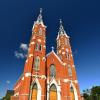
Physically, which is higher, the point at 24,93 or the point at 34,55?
the point at 34,55

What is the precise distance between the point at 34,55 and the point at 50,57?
5082mm

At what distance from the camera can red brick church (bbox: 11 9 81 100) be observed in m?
24.8

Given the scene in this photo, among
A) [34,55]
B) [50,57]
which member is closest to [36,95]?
[34,55]

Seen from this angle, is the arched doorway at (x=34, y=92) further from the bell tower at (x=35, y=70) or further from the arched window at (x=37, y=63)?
the arched window at (x=37, y=63)

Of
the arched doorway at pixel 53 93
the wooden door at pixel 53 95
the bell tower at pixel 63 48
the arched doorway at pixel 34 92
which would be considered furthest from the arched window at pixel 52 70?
the arched doorway at pixel 34 92

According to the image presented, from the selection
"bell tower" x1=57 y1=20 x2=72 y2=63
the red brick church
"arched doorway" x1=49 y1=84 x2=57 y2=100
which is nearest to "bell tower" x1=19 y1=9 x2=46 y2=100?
the red brick church

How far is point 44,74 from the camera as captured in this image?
2727 centimetres

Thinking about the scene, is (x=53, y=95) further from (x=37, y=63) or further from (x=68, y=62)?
(x=68, y=62)

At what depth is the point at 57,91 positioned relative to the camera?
27859 millimetres

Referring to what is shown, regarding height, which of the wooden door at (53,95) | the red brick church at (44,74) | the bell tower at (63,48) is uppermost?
the bell tower at (63,48)

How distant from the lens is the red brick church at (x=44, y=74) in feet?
81.2

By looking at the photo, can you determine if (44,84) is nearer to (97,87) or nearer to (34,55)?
(34,55)

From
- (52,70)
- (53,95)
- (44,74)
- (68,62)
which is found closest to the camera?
(53,95)

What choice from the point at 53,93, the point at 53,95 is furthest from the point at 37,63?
the point at 53,95
